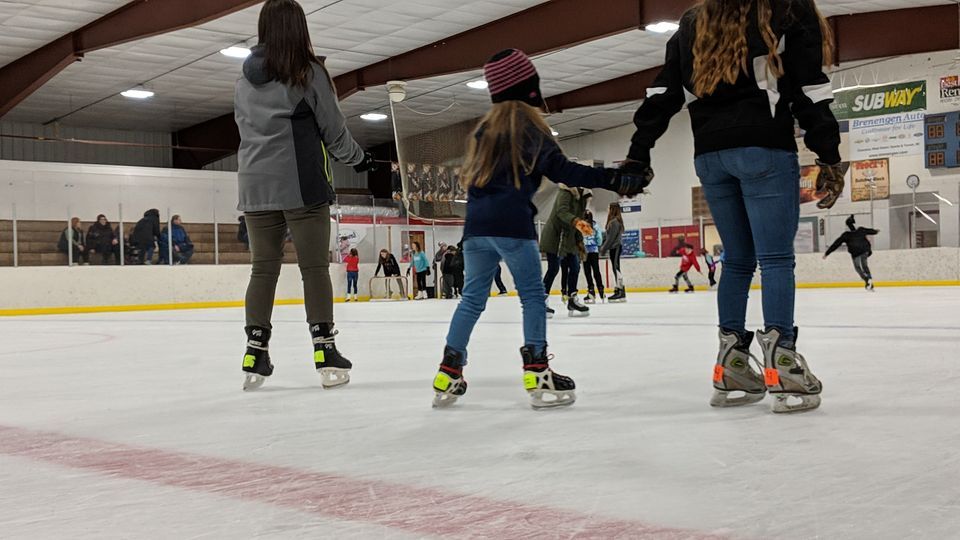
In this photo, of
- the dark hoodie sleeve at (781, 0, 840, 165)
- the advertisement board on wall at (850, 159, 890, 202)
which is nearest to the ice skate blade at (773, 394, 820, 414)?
the dark hoodie sleeve at (781, 0, 840, 165)

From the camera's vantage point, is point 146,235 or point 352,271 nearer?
point 146,235

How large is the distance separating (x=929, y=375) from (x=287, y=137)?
239cm

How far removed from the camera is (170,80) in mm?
18156

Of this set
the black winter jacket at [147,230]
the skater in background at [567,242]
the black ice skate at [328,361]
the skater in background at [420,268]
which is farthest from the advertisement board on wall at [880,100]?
the black ice skate at [328,361]

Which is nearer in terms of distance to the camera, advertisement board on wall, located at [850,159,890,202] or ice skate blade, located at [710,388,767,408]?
ice skate blade, located at [710,388,767,408]

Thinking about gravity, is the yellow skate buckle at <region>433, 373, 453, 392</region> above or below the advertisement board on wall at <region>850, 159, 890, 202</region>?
below

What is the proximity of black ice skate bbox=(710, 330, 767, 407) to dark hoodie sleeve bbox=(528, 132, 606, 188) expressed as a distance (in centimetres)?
61

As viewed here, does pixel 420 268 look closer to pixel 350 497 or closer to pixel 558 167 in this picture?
pixel 558 167

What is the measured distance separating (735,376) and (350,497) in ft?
4.65

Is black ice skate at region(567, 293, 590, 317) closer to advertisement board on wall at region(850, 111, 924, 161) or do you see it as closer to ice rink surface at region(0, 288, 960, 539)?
ice rink surface at region(0, 288, 960, 539)

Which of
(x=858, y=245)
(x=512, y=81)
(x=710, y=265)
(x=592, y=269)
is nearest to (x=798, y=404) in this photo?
(x=512, y=81)

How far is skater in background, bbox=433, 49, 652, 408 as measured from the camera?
8.97ft

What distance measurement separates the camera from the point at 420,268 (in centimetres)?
1988

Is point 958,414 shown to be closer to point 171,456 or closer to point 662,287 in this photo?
point 171,456
